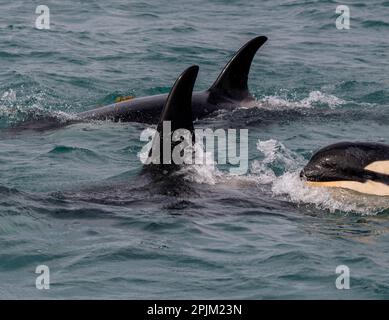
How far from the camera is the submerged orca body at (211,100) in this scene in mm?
17422

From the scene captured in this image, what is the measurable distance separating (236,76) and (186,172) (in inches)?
211

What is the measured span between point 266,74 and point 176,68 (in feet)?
7.07

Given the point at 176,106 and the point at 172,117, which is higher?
the point at 176,106

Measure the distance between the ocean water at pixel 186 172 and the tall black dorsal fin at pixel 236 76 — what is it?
1.45ft

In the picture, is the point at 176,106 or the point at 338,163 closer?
the point at 338,163

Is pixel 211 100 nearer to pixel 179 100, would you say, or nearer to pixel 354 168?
pixel 179 100

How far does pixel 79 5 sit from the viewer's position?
96.4 feet

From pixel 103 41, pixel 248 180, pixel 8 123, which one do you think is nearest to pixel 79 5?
pixel 103 41

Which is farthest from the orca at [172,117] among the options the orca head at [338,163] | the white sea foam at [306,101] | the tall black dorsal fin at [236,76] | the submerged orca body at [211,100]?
the white sea foam at [306,101]

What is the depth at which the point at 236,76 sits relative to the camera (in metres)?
18.1

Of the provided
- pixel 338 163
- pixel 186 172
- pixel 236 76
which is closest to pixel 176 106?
pixel 186 172

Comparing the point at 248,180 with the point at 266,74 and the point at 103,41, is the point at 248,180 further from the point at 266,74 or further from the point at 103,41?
the point at 103,41

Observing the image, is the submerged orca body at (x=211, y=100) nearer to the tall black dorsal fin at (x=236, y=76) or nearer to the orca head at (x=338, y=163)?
the tall black dorsal fin at (x=236, y=76)
